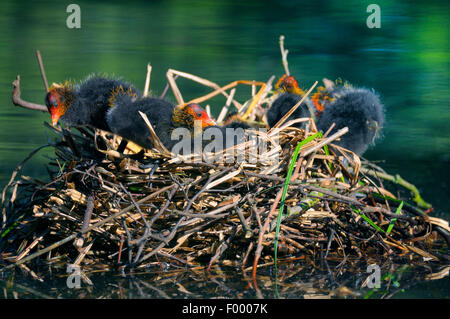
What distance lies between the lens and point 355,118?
2.89m

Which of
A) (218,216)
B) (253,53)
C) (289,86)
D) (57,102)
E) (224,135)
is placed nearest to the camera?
(218,216)

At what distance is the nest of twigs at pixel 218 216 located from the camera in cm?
215

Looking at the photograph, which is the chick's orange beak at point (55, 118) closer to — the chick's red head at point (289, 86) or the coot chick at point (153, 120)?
the coot chick at point (153, 120)

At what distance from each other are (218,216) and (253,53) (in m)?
3.91

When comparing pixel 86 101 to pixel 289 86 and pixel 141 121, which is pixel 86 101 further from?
pixel 289 86

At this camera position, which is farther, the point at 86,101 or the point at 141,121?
the point at 86,101

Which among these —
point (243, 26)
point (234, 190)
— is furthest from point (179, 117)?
point (243, 26)

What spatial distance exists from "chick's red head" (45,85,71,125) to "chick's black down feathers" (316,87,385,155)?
118cm

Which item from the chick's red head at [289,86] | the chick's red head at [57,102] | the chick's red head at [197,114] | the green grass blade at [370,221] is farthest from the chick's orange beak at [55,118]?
the green grass blade at [370,221]

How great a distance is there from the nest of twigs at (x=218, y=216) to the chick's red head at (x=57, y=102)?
0.57 meters

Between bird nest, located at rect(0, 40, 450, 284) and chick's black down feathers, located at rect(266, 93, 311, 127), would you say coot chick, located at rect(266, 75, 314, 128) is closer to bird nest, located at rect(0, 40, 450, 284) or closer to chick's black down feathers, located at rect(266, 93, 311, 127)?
chick's black down feathers, located at rect(266, 93, 311, 127)

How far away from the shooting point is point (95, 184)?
89.0 inches

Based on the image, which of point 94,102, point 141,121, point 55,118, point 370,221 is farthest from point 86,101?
point 370,221
